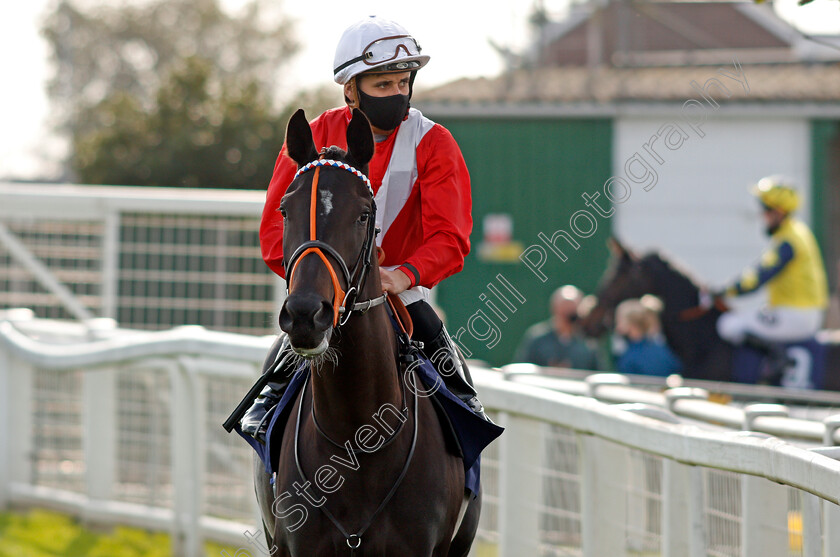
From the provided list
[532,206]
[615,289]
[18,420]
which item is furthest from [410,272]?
[532,206]

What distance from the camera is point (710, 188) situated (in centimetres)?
1933

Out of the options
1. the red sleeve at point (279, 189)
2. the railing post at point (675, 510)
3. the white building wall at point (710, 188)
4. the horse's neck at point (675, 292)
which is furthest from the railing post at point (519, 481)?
the white building wall at point (710, 188)

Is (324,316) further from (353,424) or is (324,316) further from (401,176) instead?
(401,176)

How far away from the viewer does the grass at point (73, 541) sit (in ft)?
23.7

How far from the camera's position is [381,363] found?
3.74 metres

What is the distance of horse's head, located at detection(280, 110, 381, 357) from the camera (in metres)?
3.11

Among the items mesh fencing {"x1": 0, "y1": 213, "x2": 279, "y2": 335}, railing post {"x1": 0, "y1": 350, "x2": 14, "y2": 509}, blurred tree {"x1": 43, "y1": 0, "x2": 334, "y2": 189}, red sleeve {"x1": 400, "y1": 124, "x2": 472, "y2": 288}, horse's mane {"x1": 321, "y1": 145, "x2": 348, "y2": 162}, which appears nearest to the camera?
horse's mane {"x1": 321, "y1": 145, "x2": 348, "y2": 162}

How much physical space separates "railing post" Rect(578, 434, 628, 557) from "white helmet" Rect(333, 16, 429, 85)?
1.78 m

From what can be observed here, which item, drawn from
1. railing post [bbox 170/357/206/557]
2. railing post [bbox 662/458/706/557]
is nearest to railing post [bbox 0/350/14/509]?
railing post [bbox 170/357/206/557]

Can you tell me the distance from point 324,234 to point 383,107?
0.86m

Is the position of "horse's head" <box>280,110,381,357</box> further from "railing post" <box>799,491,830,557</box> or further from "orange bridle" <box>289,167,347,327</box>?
"railing post" <box>799,491,830,557</box>

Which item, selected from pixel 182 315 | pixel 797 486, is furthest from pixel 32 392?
pixel 797 486

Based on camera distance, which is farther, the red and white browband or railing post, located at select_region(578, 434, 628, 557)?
railing post, located at select_region(578, 434, 628, 557)

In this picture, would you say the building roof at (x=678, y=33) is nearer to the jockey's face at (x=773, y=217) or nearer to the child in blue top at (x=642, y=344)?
the jockey's face at (x=773, y=217)
